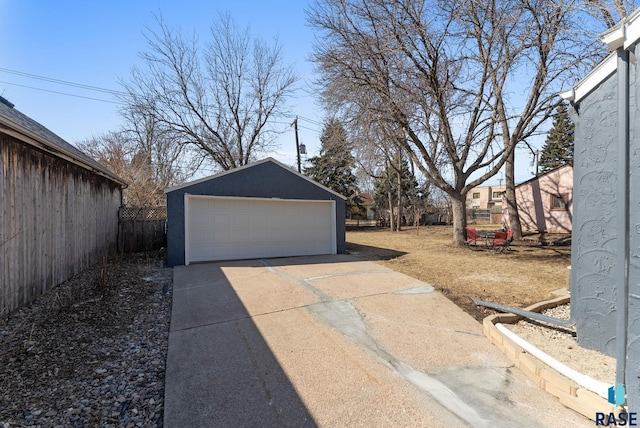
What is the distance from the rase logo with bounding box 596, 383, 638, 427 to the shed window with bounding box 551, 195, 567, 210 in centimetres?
1805

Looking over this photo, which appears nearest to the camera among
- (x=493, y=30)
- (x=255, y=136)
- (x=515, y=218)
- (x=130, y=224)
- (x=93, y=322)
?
(x=93, y=322)

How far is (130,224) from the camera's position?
11117 millimetres

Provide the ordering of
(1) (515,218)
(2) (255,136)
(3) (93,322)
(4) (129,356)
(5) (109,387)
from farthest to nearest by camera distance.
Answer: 1. (2) (255,136)
2. (1) (515,218)
3. (3) (93,322)
4. (4) (129,356)
5. (5) (109,387)

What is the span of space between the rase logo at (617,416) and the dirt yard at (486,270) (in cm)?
213

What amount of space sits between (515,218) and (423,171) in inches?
253

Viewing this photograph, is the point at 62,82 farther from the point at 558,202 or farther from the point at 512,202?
the point at 558,202

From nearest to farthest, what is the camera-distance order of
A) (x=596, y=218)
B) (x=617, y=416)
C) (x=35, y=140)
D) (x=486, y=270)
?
(x=617, y=416) < (x=596, y=218) < (x=35, y=140) < (x=486, y=270)

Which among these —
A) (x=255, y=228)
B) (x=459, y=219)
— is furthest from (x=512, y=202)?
(x=255, y=228)

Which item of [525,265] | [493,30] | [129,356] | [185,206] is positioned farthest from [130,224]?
[493,30]

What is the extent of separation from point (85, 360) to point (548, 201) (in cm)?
2128

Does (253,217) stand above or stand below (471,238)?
above

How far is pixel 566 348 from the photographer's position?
3.37 meters

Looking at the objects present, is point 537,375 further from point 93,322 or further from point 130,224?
point 130,224

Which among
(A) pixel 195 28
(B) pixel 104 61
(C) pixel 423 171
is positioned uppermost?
(A) pixel 195 28
